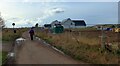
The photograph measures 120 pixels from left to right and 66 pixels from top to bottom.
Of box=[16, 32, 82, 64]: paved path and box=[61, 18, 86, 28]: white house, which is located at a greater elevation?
box=[61, 18, 86, 28]: white house

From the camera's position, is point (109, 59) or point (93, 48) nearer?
point (109, 59)

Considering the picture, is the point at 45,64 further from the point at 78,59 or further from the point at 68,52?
the point at 68,52

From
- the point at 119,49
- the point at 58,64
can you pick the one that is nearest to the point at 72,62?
the point at 58,64

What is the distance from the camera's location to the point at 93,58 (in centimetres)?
1708

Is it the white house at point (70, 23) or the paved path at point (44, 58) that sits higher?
the white house at point (70, 23)

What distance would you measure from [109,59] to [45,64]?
3154mm

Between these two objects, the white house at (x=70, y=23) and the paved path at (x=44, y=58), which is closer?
the paved path at (x=44, y=58)

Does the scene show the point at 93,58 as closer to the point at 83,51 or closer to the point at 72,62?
the point at 72,62

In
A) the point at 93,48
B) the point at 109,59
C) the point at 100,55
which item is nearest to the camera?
the point at 109,59

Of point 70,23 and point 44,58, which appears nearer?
point 44,58

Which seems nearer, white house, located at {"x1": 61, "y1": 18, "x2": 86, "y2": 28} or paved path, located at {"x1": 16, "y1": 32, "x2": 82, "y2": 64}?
paved path, located at {"x1": 16, "y1": 32, "x2": 82, "y2": 64}

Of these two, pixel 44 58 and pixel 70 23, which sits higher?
pixel 70 23

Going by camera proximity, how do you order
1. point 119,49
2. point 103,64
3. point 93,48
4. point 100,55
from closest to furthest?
point 103,64
point 100,55
point 119,49
point 93,48

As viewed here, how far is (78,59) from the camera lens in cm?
1773
